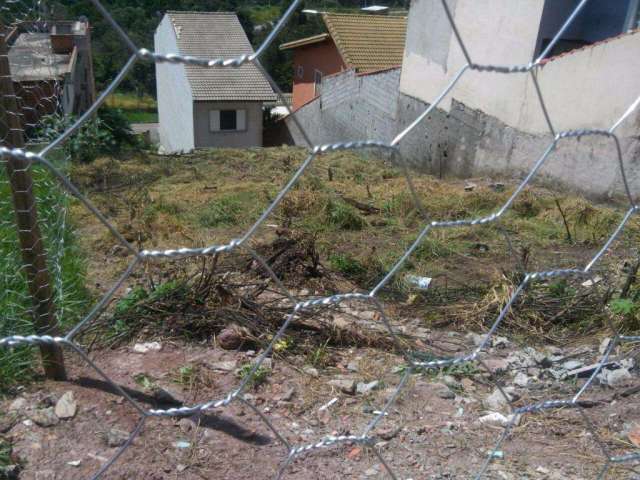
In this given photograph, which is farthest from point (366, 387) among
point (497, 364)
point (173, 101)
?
point (173, 101)

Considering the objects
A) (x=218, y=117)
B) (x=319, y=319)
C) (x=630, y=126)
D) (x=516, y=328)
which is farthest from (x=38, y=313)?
(x=218, y=117)

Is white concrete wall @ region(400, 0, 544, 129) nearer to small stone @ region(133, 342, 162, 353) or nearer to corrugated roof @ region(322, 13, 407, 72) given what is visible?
corrugated roof @ region(322, 13, 407, 72)

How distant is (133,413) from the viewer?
1.49 meters

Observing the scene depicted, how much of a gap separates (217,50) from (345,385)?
28.7 feet

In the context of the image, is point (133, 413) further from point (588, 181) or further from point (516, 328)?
point (588, 181)

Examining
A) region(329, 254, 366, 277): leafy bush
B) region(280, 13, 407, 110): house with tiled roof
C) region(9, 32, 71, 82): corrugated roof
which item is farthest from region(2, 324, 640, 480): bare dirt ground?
region(280, 13, 407, 110): house with tiled roof

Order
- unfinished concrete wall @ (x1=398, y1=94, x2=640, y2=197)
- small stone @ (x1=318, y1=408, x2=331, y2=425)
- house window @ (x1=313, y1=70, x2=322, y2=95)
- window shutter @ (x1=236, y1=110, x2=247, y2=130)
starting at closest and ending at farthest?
small stone @ (x1=318, y1=408, x2=331, y2=425), unfinished concrete wall @ (x1=398, y1=94, x2=640, y2=197), house window @ (x1=313, y1=70, x2=322, y2=95), window shutter @ (x1=236, y1=110, x2=247, y2=130)

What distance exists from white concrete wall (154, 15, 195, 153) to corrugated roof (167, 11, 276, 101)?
63cm

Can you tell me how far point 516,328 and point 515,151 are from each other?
147 inches

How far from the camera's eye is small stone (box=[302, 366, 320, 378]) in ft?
5.99

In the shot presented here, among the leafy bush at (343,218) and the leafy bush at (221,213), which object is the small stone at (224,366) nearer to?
the leafy bush at (343,218)

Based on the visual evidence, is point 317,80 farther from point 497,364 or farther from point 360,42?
point 497,364

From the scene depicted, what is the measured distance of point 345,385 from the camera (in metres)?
1.76

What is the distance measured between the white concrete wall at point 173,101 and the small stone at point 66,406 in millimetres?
11417
